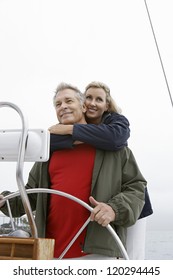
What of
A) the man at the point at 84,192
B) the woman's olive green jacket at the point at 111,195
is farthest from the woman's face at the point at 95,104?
the woman's olive green jacket at the point at 111,195

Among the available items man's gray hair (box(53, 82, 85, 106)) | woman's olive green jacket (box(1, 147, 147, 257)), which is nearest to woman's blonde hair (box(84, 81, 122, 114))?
man's gray hair (box(53, 82, 85, 106))

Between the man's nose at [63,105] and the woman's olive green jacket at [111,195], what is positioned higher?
the man's nose at [63,105]

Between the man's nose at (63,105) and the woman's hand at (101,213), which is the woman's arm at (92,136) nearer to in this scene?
the man's nose at (63,105)

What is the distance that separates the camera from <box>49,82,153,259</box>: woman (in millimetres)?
1472

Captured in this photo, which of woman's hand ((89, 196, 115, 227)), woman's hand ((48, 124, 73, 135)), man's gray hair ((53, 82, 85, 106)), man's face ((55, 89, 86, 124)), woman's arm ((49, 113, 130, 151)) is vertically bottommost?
woman's hand ((89, 196, 115, 227))

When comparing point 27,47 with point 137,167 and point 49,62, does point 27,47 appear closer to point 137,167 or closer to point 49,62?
point 49,62

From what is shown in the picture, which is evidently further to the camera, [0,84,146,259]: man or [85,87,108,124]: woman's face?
[85,87,108,124]: woman's face

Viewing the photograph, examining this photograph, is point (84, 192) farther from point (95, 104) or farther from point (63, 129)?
point (95, 104)

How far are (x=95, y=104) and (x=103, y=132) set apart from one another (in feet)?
0.72

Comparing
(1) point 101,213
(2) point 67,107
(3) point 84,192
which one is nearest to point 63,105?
(2) point 67,107

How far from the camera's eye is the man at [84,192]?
136 cm

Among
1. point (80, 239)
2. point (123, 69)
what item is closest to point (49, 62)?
point (123, 69)

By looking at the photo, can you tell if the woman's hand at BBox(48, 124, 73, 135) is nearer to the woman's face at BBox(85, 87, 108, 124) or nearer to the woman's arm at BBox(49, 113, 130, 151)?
the woman's arm at BBox(49, 113, 130, 151)
